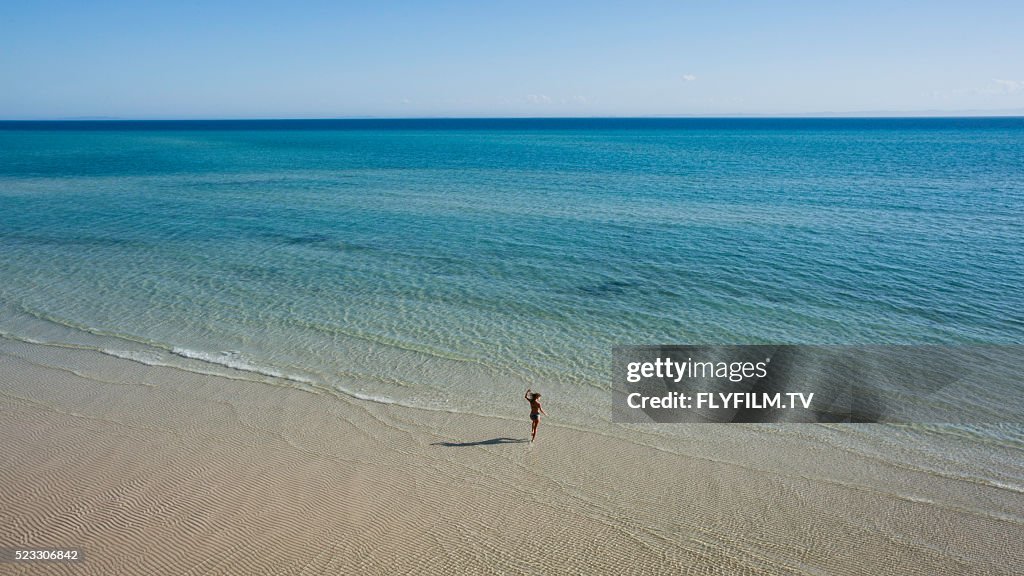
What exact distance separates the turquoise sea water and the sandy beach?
8.13 feet

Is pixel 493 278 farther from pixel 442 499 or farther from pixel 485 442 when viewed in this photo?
pixel 442 499

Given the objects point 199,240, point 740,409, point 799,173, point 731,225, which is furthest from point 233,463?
point 799,173

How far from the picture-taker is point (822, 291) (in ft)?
91.6

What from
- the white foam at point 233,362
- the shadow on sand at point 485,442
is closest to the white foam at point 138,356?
the white foam at point 233,362

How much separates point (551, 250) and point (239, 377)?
64.1ft

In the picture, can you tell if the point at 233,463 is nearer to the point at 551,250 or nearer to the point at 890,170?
the point at 551,250

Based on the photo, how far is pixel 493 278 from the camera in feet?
98.9

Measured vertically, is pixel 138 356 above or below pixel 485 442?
above

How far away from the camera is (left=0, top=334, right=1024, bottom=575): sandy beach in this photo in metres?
12.1

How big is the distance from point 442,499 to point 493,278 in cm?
1707
